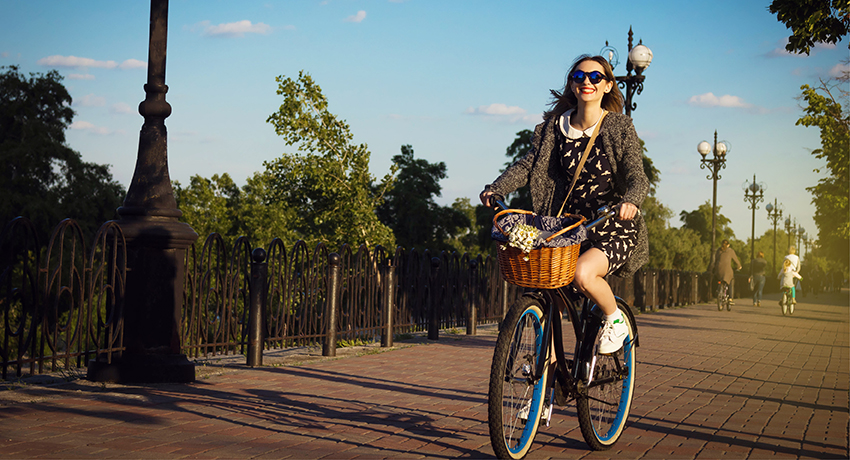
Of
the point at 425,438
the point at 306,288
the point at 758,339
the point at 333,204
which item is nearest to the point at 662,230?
the point at 333,204

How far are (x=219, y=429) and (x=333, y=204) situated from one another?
24030mm

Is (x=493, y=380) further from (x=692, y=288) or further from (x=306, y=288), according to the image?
(x=692, y=288)

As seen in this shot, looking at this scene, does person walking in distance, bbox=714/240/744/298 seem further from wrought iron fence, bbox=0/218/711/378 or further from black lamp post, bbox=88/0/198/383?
black lamp post, bbox=88/0/198/383

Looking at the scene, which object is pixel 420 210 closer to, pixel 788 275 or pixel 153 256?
pixel 788 275

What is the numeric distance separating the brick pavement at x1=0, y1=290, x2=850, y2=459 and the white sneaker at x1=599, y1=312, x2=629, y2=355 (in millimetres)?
579

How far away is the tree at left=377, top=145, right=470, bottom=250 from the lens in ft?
162

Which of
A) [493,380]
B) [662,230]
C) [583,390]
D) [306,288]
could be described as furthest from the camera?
[662,230]

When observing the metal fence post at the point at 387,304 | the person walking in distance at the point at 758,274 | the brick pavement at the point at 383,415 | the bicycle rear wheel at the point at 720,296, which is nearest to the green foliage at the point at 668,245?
the person walking in distance at the point at 758,274

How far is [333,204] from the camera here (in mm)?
28469

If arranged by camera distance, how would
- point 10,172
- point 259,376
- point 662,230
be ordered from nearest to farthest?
point 259,376, point 10,172, point 662,230

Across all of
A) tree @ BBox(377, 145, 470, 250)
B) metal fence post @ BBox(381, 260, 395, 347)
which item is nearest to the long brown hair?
metal fence post @ BBox(381, 260, 395, 347)

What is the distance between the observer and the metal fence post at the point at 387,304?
10.1 m

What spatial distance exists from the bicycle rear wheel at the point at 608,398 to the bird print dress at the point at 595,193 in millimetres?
408

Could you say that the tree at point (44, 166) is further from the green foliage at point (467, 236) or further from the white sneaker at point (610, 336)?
the white sneaker at point (610, 336)
